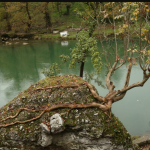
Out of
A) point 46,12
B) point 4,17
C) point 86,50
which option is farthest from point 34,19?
point 86,50

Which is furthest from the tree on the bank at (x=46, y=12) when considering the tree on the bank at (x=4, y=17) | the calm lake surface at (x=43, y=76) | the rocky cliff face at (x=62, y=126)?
the rocky cliff face at (x=62, y=126)

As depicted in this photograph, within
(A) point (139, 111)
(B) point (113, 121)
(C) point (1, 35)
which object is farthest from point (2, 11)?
(B) point (113, 121)

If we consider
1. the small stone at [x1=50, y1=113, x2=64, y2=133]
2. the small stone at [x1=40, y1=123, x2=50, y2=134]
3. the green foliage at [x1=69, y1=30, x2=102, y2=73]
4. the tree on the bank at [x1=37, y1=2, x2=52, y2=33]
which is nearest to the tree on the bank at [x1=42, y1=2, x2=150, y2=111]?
the green foliage at [x1=69, y1=30, x2=102, y2=73]

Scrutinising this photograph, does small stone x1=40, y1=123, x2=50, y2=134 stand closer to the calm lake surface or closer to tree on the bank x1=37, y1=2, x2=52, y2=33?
the calm lake surface

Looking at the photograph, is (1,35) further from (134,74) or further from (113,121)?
(113,121)

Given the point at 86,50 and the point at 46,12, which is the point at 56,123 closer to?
the point at 86,50

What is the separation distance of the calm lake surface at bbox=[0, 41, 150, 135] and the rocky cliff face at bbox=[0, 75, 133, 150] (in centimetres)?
432

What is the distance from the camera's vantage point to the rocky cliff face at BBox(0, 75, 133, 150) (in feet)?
18.3

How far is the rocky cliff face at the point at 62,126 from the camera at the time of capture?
5.59 m

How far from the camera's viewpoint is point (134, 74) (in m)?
15.0

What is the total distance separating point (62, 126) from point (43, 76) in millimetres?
10662

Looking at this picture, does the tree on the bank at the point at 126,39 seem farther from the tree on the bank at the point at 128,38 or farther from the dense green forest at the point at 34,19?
the dense green forest at the point at 34,19

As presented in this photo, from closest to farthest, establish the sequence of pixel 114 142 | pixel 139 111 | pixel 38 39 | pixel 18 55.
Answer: pixel 114 142
pixel 139 111
pixel 18 55
pixel 38 39

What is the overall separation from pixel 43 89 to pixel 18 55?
17.7m
